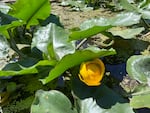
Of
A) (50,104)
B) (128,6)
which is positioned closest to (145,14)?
(128,6)

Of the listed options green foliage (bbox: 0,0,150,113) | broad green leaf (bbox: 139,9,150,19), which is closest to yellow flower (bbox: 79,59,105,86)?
green foliage (bbox: 0,0,150,113)

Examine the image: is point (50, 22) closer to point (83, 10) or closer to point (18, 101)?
point (18, 101)

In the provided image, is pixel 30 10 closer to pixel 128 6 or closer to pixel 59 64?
pixel 59 64

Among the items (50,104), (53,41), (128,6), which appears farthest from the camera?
(128,6)

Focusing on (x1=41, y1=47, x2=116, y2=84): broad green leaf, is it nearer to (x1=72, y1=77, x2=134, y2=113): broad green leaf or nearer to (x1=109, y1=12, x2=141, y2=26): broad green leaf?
(x1=72, y1=77, x2=134, y2=113): broad green leaf

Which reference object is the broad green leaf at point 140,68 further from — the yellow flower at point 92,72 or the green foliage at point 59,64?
the yellow flower at point 92,72

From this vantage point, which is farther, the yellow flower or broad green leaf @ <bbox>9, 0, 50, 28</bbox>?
broad green leaf @ <bbox>9, 0, 50, 28</bbox>
